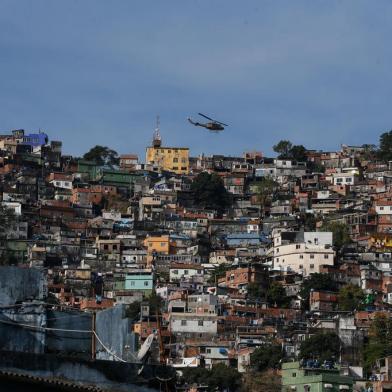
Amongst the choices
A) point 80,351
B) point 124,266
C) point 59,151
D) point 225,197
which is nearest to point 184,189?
point 225,197

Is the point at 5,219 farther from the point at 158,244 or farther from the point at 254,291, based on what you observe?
the point at 254,291

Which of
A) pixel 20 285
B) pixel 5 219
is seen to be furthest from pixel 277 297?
pixel 20 285

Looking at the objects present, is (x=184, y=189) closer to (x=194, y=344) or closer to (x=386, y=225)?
(x=386, y=225)

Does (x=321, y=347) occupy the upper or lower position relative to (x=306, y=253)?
lower

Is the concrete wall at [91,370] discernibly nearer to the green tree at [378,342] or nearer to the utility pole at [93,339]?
the utility pole at [93,339]

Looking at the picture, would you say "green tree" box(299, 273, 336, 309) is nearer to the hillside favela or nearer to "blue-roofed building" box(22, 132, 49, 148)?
the hillside favela

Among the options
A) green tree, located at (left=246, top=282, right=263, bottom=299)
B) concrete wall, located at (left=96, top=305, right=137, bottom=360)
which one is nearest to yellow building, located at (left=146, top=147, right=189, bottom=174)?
green tree, located at (left=246, top=282, right=263, bottom=299)

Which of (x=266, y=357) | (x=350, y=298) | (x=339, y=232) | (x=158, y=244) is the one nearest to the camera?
(x=266, y=357)

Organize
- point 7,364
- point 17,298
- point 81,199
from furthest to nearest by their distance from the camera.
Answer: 1. point 81,199
2. point 17,298
3. point 7,364
